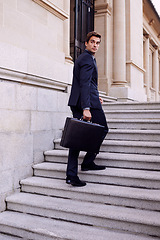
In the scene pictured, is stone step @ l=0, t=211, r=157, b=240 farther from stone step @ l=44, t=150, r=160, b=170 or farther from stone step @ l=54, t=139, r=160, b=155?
stone step @ l=54, t=139, r=160, b=155

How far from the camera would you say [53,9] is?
479 cm

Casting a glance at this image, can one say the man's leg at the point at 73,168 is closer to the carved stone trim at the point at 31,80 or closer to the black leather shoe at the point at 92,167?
the black leather shoe at the point at 92,167

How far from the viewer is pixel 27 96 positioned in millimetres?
3959

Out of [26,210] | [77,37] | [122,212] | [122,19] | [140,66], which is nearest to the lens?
[122,212]

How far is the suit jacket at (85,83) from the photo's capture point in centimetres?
321

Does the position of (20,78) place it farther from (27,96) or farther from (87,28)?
(87,28)

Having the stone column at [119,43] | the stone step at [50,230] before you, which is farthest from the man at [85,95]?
the stone column at [119,43]

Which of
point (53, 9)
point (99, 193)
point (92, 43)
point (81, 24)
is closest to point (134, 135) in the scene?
point (99, 193)

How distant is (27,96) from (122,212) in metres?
2.18

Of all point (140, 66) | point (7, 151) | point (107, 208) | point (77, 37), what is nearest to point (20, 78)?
point (7, 151)

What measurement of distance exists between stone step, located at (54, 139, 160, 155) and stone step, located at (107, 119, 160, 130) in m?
0.60

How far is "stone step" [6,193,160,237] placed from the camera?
2.66 metres

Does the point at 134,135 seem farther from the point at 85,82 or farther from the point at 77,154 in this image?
the point at 85,82

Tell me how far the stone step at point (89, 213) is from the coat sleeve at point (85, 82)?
121 cm
